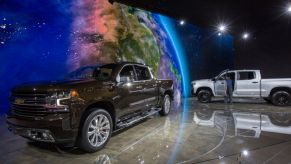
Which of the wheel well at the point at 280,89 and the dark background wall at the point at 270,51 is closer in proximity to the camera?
the wheel well at the point at 280,89

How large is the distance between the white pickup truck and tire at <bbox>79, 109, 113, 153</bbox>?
784cm

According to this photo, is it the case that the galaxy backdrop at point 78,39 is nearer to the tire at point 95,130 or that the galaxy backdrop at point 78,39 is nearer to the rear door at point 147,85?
the rear door at point 147,85

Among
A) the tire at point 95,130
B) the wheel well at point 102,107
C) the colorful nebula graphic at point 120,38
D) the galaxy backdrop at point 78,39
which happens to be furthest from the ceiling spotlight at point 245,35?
the tire at point 95,130

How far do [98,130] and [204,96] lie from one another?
8.21m

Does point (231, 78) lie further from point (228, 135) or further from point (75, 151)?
point (75, 151)

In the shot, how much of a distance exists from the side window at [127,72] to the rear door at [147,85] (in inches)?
10.9

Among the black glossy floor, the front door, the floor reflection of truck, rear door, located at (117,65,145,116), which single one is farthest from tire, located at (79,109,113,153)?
the front door

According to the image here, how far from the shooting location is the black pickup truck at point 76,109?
3.61 metres

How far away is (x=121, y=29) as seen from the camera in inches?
402

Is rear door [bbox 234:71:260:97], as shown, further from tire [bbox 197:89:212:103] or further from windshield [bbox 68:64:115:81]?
windshield [bbox 68:64:115:81]

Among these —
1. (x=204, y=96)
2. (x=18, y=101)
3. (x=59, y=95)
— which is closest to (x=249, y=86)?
(x=204, y=96)

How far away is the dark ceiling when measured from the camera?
9.92m

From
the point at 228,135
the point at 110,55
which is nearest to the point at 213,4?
the point at 110,55

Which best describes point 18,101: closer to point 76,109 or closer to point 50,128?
point 50,128
